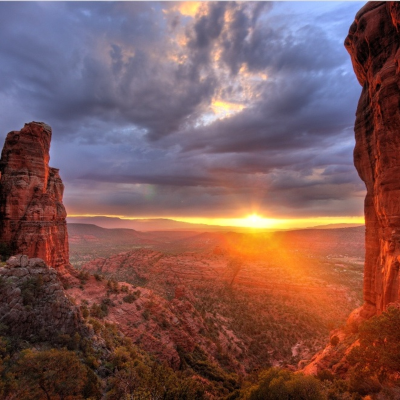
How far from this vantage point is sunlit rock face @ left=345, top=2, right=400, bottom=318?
752 inches

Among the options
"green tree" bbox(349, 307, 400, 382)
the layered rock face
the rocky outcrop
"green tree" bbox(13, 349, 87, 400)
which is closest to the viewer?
"green tree" bbox(13, 349, 87, 400)

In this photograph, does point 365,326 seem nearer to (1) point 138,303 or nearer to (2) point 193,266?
(1) point 138,303

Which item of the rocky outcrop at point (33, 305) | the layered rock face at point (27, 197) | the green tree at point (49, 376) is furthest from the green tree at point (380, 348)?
the layered rock face at point (27, 197)

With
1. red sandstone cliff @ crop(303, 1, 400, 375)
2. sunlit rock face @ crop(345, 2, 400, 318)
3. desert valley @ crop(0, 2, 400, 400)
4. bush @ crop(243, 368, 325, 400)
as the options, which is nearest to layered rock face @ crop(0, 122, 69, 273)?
desert valley @ crop(0, 2, 400, 400)

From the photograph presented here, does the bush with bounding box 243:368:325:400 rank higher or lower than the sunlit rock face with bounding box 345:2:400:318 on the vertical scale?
lower

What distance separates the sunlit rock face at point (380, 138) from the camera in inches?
752

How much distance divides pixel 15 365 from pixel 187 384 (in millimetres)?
11332

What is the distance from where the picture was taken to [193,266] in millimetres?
80250

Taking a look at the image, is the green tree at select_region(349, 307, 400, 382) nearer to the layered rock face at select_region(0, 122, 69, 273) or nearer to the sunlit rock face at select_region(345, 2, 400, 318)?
the sunlit rock face at select_region(345, 2, 400, 318)

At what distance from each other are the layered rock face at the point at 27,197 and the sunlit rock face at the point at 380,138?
119ft

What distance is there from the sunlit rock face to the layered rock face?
36322mm

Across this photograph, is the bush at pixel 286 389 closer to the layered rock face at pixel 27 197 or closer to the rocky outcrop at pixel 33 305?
the rocky outcrop at pixel 33 305

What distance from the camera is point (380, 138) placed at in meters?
20.2

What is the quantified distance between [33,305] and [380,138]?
30.3 metres
